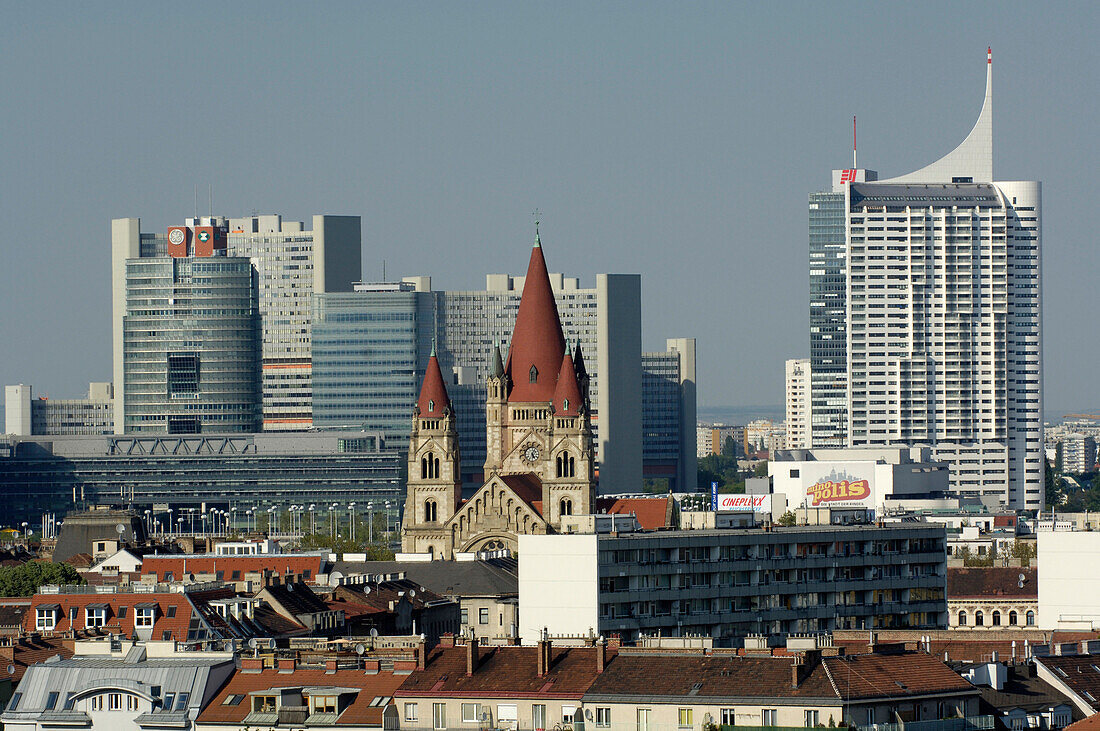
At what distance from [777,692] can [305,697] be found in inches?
518

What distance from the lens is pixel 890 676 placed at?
7075 centimetres

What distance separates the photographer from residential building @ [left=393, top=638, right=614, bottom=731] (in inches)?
2867

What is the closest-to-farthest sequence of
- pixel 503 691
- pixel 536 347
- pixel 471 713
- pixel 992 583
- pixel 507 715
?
pixel 507 715
pixel 471 713
pixel 503 691
pixel 992 583
pixel 536 347

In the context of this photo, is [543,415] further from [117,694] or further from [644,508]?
[117,694]

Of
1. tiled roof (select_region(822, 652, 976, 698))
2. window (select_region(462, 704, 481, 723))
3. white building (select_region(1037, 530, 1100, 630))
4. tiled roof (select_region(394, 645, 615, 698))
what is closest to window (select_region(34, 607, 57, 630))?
tiled roof (select_region(394, 645, 615, 698))

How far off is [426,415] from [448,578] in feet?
158

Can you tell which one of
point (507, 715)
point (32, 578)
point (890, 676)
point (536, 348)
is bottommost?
point (507, 715)

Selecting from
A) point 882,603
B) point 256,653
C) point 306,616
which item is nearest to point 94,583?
point 306,616

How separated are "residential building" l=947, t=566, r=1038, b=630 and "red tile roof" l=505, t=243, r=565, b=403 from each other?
52778mm

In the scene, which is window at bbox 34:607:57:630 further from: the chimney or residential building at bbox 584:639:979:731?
residential building at bbox 584:639:979:731

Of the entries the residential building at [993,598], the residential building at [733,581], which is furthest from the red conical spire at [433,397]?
the residential building at [733,581]

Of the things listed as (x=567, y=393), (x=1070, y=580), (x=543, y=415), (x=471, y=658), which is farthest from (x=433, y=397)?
(x=471, y=658)

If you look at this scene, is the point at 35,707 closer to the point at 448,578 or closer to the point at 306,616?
the point at 306,616

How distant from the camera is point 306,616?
4306 inches
